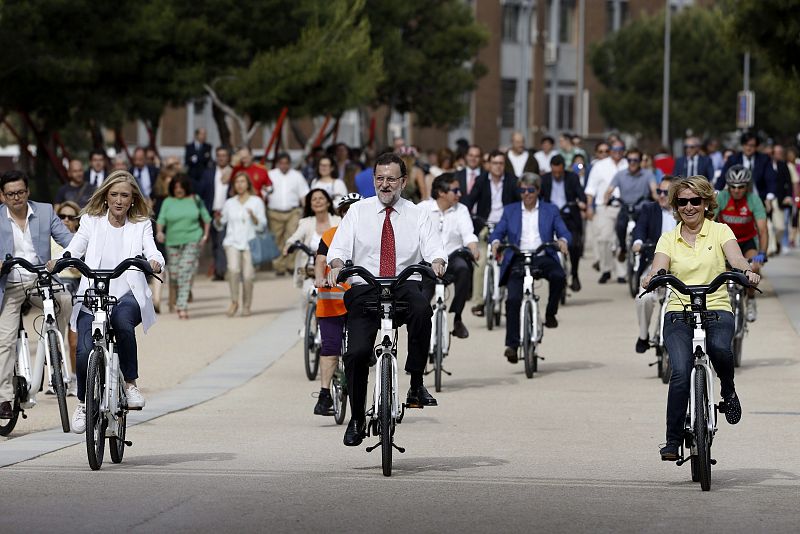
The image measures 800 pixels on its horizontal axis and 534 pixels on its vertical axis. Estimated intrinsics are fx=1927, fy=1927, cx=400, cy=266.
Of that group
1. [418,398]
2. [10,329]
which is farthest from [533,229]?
[418,398]

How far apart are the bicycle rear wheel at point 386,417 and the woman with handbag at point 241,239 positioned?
37.9 feet

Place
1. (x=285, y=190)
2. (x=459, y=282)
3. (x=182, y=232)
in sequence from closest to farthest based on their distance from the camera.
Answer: (x=459, y=282)
(x=182, y=232)
(x=285, y=190)

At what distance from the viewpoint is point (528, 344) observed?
1569 cm

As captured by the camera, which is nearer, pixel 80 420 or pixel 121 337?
pixel 80 420

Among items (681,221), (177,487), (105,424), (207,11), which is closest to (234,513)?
(177,487)

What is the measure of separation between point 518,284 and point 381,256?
5.93 m

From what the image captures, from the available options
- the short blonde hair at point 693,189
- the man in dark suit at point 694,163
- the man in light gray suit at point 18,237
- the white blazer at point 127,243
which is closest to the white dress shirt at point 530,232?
the man in light gray suit at point 18,237

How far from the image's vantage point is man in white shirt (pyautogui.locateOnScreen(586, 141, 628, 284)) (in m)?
26.0

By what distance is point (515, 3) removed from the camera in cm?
7412

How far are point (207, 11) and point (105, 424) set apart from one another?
2434 cm

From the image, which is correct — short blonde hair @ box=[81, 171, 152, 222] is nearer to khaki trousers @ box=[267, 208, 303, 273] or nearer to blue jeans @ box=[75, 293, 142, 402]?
blue jeans @ box=[75, 293, 142, 402]

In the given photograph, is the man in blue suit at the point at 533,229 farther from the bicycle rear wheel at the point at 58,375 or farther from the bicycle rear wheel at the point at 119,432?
the bicycle rear wheel at the point at 119,432

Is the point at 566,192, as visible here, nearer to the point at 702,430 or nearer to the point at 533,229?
the point at 533,229

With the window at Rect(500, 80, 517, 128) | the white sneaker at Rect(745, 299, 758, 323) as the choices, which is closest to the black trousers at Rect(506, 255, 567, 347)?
the white sneaker at Rect(745, 299, 758, 323)
